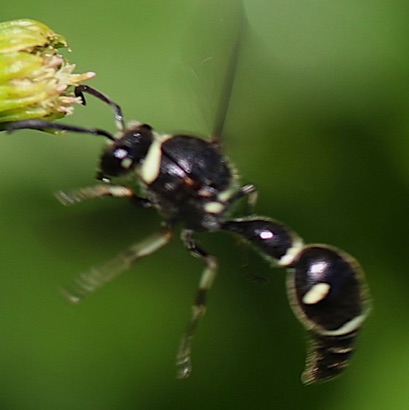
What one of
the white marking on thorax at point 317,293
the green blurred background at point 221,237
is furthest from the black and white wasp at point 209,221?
the green blurred background at point 221,237

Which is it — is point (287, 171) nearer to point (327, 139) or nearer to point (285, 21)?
point (327, 139)

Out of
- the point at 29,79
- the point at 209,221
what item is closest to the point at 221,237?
the point at 209,221

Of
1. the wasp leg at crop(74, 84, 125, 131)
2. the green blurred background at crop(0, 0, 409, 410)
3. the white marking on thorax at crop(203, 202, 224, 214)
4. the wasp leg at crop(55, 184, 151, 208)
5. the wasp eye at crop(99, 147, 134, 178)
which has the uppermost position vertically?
the wasp leg at crop(74, 84, 125, 131)

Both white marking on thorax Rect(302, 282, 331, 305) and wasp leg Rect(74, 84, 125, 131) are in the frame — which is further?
white marking on thorax Rect(302, 282, 331, 305)

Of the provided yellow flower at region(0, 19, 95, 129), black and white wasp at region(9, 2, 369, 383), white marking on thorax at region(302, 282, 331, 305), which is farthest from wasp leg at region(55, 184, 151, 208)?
white marking on thorax at region(302, 282, 331, 305)

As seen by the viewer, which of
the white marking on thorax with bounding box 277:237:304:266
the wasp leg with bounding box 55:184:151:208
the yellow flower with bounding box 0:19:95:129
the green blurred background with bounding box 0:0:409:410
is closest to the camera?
the yellow flower with bounding box 0:19:95:129

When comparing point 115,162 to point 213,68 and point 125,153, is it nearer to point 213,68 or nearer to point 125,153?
point 125,153

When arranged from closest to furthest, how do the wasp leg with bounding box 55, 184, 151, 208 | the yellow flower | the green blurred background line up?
the yellow flower → the wasp leg with bounding box 55, 184, 151, 208 → the green blurred background

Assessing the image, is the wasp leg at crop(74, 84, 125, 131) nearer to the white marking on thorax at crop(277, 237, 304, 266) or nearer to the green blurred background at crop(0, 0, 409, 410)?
the white marking on thorax at crop(277, 237, 304, 266)
